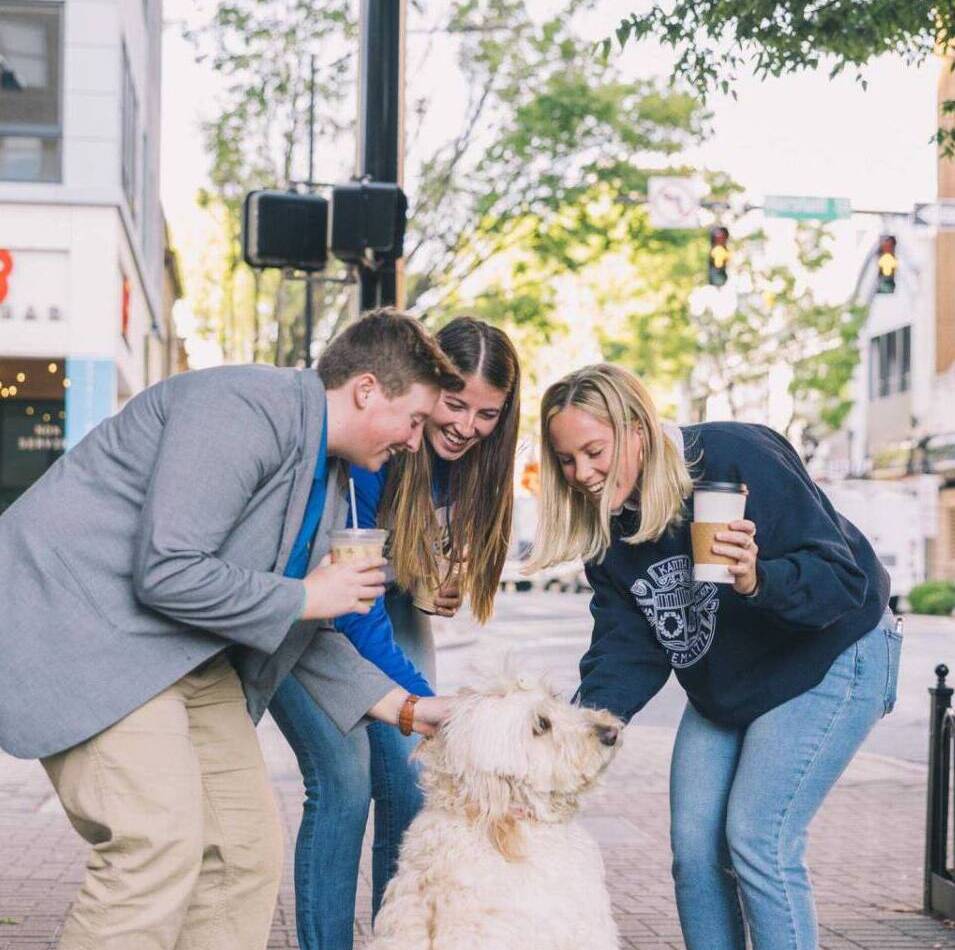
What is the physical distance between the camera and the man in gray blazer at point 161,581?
345cm

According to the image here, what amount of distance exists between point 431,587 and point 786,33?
4.66 meters

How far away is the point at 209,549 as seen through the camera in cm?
346

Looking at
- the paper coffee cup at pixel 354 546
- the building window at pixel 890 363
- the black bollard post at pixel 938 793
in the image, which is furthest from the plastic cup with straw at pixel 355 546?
the building window at pixel 890 363

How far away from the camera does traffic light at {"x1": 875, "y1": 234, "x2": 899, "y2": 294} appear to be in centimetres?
2091

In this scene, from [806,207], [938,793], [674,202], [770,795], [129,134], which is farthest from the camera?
[129,134]

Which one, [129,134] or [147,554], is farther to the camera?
[129,134]

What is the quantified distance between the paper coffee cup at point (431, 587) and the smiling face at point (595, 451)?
74 cm

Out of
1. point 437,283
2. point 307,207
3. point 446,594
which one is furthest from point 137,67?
point 446,594

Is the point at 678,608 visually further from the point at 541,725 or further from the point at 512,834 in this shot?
the point at 512,834

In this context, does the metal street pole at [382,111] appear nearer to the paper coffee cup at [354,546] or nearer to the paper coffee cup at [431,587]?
the paper coffee cup at [431,587]

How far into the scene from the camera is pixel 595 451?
414 cm

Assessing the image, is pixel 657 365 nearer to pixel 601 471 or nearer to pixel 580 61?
pixel 580 61

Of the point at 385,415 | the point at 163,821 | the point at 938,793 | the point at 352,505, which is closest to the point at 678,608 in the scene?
the point at 352,505

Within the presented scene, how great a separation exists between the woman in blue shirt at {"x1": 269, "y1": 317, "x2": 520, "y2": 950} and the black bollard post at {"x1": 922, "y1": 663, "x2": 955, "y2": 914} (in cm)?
300
